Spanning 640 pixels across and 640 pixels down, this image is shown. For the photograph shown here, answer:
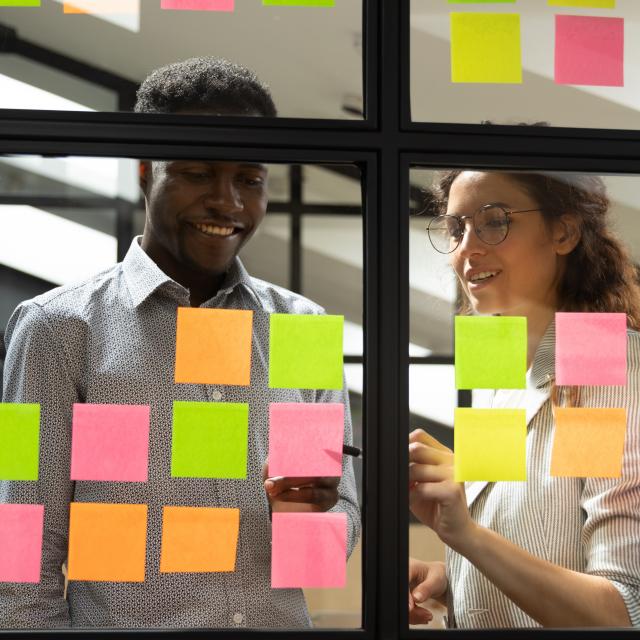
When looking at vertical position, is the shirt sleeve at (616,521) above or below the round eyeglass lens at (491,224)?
below

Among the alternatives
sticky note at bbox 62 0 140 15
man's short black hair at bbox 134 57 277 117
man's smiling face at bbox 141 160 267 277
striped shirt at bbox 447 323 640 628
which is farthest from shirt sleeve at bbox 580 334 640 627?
sticky note at bbox 62 0 140 15

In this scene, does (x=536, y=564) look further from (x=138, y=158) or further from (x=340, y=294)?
(x=138, y=158)

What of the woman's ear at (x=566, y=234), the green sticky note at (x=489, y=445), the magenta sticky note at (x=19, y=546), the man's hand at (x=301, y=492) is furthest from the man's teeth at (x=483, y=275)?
the magenta sticky note at (x=19, y=546)

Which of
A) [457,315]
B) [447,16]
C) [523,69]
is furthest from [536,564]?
[447,16]

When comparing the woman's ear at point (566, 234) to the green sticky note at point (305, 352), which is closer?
the green sticky note at point (305, 352)

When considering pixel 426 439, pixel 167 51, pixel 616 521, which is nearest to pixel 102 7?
pixel 167 51

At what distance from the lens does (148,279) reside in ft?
5.00

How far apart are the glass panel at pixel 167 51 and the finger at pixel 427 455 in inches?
24.4

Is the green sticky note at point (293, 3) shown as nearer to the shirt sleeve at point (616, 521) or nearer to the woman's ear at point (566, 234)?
the woman's ear at point (566, 234)

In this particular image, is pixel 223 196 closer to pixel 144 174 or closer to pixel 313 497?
pixel 144 174

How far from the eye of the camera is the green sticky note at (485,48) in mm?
1567

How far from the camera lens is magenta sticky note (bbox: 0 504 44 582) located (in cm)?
146

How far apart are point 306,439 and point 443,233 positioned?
1.53 ft

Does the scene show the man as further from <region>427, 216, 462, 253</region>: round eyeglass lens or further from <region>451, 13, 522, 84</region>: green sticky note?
<region>451, 13, 522, 84</region>: green sticky note
